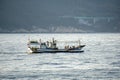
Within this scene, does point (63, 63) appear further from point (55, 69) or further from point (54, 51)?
point (54, 51)

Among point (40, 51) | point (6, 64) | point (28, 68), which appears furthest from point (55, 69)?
point (40, 51)

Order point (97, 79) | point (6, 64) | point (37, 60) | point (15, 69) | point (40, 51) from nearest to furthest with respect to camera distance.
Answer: point (97, 79)
point (15, 69)
point (6, 64)
point (37, 60)
point (40, 51)

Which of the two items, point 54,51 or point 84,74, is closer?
point 84,74

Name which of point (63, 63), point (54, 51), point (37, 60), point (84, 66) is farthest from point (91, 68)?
point (54, 51)

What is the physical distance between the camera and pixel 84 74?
387 ft

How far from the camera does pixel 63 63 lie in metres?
139

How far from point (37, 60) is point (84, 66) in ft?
57.5

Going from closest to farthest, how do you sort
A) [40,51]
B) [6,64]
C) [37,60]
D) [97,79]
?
1. [97,79]
2. [6,64]
3. [37,60]
4. [40,51]

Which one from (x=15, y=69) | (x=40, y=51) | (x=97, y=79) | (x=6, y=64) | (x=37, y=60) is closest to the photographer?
(x=97, y=79)

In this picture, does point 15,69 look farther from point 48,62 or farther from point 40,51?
point 40,51

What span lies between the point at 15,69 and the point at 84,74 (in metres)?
13.9

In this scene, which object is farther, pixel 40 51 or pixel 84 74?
pixel 40 51

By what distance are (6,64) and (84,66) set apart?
14863 mm

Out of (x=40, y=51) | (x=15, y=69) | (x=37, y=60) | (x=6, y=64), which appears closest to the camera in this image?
(x=15, y=69)
